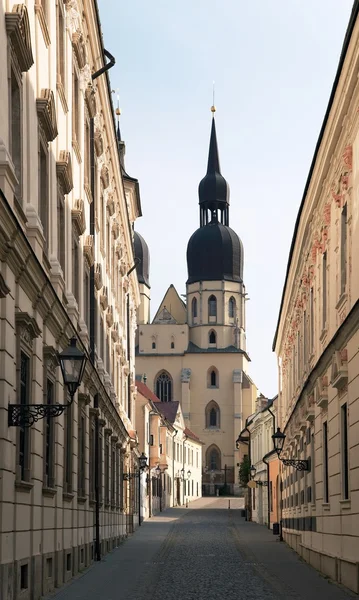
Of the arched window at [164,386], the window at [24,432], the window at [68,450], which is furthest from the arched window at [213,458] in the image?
the window at [24,432]

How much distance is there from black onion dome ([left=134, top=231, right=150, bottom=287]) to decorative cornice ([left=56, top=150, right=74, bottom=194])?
107 m

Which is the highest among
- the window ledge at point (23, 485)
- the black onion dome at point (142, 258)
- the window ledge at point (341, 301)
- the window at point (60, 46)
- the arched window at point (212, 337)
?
the black onion dome at point (142, 258)

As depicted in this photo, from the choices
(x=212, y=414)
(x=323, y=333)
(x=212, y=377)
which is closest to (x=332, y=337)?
(x=323, y=333)

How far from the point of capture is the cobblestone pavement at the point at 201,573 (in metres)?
18.9

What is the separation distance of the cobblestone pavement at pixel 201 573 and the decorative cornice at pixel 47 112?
709 centimetres

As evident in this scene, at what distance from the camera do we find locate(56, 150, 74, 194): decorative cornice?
1894 cm

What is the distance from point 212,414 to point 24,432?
11448 cm

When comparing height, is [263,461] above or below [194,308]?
below

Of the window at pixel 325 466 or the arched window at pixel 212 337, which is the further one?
the arched window at pixel 212 337

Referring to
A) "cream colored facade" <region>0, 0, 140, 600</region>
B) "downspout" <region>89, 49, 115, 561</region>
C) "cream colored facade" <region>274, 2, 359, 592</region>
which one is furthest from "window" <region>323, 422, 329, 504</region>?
"downspout" <region>89, 49, 115, 561</region>

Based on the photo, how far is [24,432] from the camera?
1534 cm

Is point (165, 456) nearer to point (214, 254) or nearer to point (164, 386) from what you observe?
point (164, 386)

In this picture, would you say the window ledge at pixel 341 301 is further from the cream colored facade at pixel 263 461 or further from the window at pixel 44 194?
the cream colored facade at pixel 263 461

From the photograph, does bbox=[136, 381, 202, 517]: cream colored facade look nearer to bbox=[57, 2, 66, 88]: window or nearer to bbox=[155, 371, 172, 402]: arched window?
bbox=[155, 371, 172, 402]: arched window
